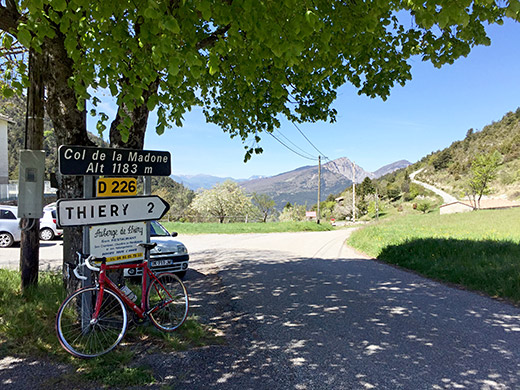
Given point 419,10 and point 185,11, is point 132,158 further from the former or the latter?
point 419,10

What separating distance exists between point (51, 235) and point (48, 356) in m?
14.0

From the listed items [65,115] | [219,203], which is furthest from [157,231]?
[219,203]

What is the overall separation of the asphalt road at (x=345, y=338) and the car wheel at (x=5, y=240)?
9.92 metres

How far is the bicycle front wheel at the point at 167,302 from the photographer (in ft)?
13.8

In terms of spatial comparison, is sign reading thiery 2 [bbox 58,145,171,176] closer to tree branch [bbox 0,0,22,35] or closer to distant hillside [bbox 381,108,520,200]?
tree branch [bbox 0,0,22,35]

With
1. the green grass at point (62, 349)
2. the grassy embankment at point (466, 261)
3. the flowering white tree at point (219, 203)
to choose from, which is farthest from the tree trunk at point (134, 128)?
the flowering white tree at point (219, 203)

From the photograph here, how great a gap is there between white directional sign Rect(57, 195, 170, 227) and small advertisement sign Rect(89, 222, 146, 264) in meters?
0.13

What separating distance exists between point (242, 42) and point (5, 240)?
13.5 metres

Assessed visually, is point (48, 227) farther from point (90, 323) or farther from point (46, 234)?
point (90, 323)

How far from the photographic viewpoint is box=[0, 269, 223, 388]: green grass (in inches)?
118

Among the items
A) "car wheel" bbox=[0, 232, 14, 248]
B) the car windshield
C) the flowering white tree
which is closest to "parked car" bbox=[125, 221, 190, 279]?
the car windshield

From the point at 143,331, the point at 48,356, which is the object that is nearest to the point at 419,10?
the point at 143,331

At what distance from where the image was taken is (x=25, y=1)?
298 cm

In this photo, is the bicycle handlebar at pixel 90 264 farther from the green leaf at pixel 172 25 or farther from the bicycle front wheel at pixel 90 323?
the green leaf at pixel 172 25
